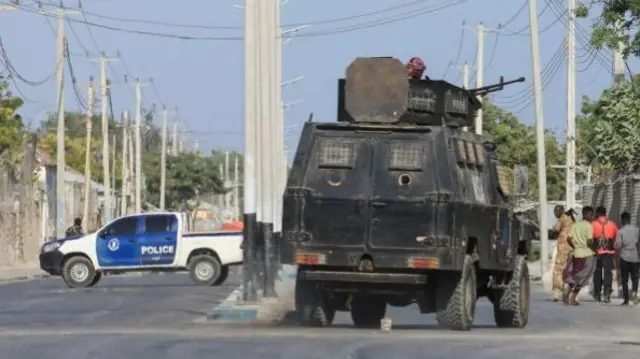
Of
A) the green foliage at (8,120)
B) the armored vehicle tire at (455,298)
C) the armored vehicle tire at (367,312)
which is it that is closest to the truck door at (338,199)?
the armored vehicle tire at (455,298)

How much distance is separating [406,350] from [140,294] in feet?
63.4

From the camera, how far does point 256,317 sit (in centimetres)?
2477

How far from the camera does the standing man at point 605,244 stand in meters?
31.6

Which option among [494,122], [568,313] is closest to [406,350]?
[568,313]

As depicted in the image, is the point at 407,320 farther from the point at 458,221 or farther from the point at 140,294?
the point at 140,294

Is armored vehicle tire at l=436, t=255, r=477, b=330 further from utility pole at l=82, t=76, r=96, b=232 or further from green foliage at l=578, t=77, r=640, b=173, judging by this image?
utility pole at l=82, t=76, r=96, b=232

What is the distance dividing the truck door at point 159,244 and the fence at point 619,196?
37.8 feet

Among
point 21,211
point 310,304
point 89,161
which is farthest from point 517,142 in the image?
point 310,304

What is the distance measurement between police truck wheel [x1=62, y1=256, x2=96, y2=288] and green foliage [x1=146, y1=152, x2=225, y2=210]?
79370 mm

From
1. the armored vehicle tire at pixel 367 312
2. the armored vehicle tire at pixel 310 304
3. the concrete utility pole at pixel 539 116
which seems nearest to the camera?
the armored vehicle tire at pixel 310 304

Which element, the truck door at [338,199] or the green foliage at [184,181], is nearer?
the truck door at [338,199]

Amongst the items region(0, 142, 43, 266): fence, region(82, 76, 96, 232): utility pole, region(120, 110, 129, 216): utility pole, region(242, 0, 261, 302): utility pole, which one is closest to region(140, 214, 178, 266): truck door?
region(242, 0, 261, 302): utility pole

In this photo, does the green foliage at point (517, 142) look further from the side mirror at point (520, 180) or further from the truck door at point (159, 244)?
the side mirror at point (520, 180)

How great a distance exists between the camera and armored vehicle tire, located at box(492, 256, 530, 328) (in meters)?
23.2
